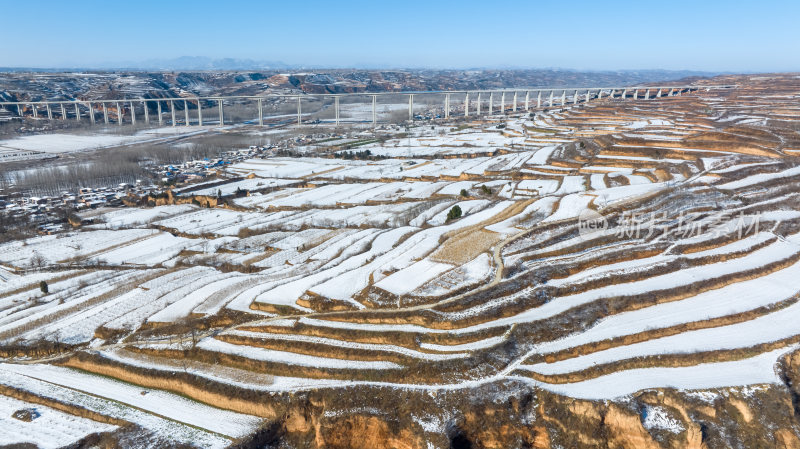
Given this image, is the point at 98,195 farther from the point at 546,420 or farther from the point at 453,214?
the point at 546,420

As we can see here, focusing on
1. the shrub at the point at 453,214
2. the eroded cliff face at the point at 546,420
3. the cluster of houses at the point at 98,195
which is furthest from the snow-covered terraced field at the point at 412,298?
the cluster of houses at the point at 98,195

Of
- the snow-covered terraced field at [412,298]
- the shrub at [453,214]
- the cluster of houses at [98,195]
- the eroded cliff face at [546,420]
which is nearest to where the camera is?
the eroded cliff face at [546,420]

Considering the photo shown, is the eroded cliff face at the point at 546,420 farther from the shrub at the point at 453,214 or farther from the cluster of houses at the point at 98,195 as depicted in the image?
the cluster of houses at the point at 98,195

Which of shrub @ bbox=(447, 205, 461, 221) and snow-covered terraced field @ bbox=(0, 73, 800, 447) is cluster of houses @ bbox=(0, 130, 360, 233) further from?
shrub @ bbox=(447, 205, 461, 221)

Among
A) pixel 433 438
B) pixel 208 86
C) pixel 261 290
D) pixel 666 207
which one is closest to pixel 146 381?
pixel 261 290

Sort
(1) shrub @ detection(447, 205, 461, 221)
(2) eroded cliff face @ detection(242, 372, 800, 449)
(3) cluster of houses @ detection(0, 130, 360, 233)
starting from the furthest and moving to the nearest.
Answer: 1. (3) cluster of houses @ detection(0, 130, 360, 233)
2. (1) shrub @ detection(447, 205, 461, 221)
3. (2) eroded cliff face @ detection(242, 372, 800, 449)

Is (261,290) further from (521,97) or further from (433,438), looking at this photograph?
(521,97)

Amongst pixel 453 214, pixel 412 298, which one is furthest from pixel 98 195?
pixel 412 298

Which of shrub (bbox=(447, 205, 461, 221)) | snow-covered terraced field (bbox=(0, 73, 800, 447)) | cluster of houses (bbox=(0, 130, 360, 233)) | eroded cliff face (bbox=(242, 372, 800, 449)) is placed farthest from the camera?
cluster of houses (bbox=(0, 130, 360, 233))

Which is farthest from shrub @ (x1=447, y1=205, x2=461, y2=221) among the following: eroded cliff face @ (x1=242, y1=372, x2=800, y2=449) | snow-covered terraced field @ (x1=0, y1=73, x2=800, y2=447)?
eroded cliff face @ (x1=242, y1=372, x2=800, y2=449)

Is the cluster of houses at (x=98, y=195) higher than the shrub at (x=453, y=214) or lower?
lower
